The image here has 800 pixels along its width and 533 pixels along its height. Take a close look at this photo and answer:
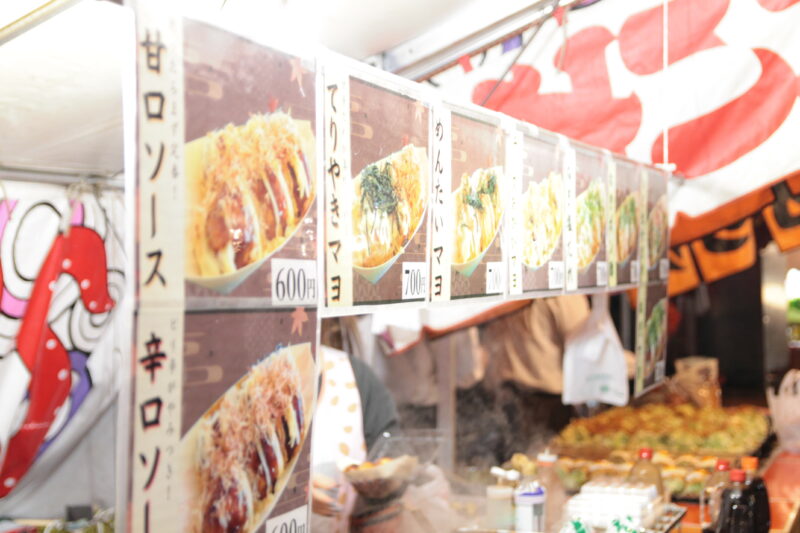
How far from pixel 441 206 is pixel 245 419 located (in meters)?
0.95

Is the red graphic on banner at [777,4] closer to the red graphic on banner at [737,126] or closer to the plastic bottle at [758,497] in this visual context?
the red graphic on banner at [737,126]

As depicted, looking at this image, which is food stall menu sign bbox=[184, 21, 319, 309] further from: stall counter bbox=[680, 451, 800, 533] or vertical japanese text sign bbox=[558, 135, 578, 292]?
stall counter bbox=[680, 451, 800, 533]

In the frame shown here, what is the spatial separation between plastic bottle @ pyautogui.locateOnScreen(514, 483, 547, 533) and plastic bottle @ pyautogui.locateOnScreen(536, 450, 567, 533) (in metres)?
0.40

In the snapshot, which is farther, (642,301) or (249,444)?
(642,301)

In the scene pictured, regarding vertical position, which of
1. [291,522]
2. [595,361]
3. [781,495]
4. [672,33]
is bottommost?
[781,495]

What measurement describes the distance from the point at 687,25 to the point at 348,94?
255cm

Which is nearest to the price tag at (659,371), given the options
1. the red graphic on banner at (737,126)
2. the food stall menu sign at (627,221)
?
the food stall menu sign at (627,221)

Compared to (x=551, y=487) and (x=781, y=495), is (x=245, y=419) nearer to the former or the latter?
(x=551, y=487)

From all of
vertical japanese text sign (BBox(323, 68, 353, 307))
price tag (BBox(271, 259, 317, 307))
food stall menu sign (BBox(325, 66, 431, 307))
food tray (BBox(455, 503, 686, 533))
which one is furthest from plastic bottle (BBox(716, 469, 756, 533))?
price tag (BBox(271, 259, 317, 307))

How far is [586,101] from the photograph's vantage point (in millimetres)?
4086

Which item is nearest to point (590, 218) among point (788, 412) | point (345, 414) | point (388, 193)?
point (388, 193)

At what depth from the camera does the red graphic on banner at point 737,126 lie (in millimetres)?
3746

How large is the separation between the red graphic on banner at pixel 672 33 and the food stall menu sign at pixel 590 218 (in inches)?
32.9

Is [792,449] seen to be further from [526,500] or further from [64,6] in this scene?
[64,6]
